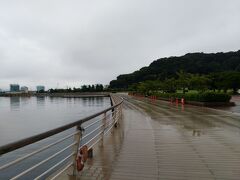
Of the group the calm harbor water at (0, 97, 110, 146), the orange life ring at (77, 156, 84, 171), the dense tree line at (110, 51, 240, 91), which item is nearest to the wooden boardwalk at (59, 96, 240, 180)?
the orange life ring at (77, 156, 84, 171)

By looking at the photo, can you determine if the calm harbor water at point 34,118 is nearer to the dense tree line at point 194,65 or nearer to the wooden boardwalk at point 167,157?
the wooden boardwalk at point 167,157

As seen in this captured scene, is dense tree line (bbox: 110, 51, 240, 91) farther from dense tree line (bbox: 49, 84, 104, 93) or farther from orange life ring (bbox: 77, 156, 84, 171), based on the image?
orange life ring (bbox: 77, 156, 84, 171)

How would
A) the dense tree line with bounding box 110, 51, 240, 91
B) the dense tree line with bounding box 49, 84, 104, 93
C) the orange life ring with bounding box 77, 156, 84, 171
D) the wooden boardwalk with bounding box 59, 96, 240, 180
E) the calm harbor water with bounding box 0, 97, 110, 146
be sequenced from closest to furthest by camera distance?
the orange life ring with bounding box 77, 156, 84, 171 < the wooden boardwalk with bounding box 59, 96, 240, 180 < the calm harbor water with bounding box 0, 97, 110, 146 < the dense tree line with bounding box 110, 51, 240, 91 < the dense tree line with bounding box 49, 84, 104, 93

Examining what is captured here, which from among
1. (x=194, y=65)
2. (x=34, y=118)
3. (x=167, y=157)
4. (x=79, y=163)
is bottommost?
(x=34, y=118)

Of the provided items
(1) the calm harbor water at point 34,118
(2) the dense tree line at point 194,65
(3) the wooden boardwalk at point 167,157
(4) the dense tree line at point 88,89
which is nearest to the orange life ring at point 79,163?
(3) the wooden boardwalk at point 167,157

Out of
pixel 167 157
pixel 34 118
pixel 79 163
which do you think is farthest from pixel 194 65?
pixel 79 163

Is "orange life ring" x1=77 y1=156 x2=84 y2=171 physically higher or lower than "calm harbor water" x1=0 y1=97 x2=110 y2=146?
higher

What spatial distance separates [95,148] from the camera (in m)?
8.81

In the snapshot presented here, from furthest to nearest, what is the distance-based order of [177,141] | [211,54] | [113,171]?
[211,54]
[177,141]
[113,171]

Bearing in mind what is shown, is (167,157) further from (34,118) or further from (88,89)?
(88,89)

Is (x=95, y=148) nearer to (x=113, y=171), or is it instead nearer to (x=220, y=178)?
(x=113, y=171)

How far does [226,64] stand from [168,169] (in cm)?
12493

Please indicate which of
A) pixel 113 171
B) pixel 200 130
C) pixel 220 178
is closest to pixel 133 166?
pixel 113 171

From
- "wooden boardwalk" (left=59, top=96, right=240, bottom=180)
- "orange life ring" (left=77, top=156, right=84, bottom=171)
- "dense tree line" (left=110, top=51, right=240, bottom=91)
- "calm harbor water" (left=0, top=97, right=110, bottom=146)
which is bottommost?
"calm harbor water" (left=0, top=97, right=110, bottom=146)
